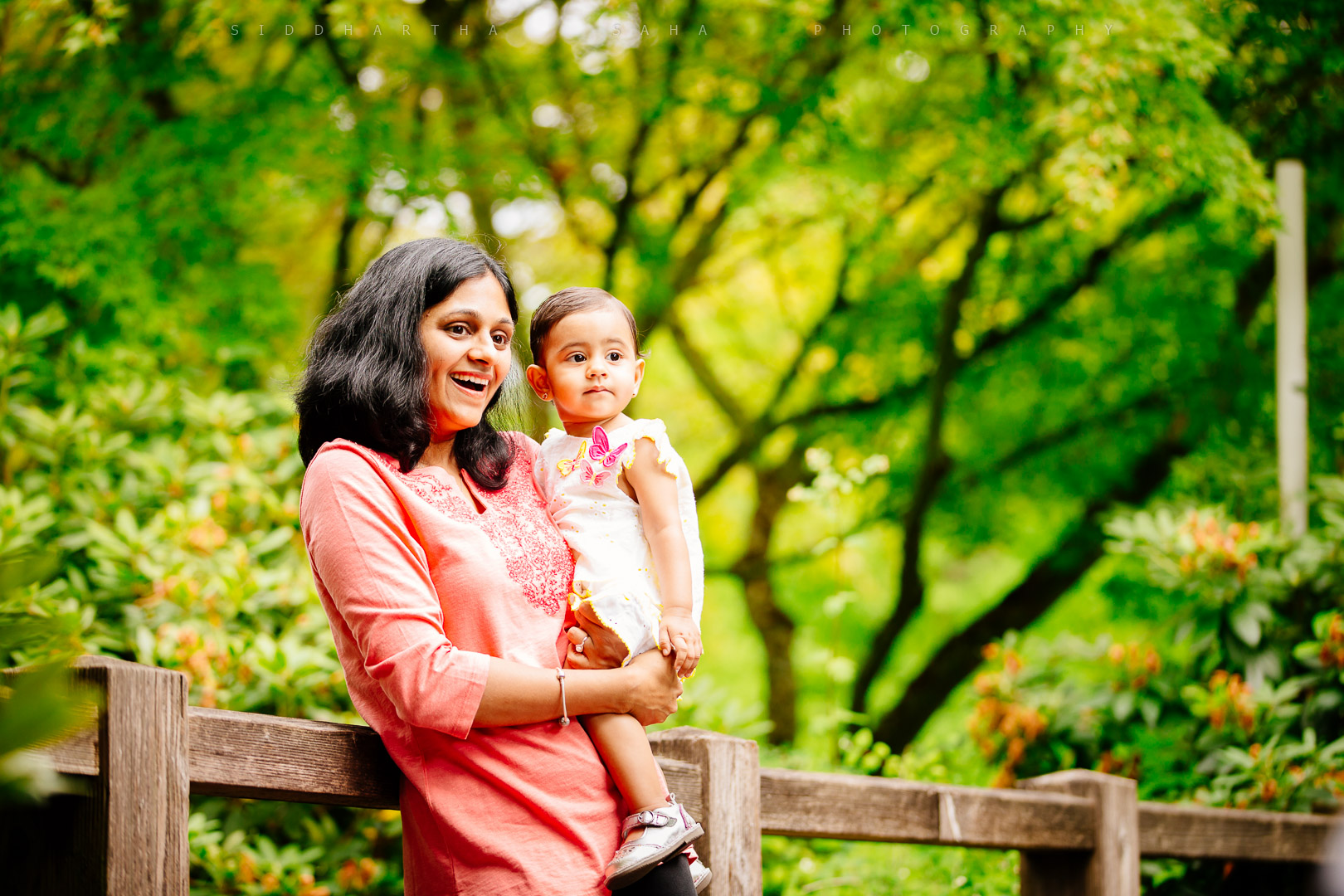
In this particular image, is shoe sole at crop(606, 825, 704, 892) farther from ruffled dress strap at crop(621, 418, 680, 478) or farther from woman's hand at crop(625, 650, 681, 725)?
ruffled dress strap at crop(621, 418, 680, 478)

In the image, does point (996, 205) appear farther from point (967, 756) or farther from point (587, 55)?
point (967, 756)

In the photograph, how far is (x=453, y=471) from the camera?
173 cm

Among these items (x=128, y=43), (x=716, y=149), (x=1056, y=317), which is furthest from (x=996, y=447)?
(x=128, y=43)

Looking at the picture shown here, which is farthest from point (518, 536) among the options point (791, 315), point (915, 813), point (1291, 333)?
point (791, 315)

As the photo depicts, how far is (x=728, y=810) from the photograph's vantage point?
197 cm

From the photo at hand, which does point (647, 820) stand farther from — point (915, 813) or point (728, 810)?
point (915, 813)

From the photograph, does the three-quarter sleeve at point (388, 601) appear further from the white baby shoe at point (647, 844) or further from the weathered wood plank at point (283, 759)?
the white baby shoe at point (647, 844)

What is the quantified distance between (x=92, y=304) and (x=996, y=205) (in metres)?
4.70

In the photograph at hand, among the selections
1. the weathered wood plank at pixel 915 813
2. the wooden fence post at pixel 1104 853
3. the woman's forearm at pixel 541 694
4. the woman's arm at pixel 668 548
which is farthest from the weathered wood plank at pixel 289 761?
the wooden fence post at pixel 1104 853

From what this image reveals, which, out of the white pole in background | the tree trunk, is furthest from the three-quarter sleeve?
the tree trunk

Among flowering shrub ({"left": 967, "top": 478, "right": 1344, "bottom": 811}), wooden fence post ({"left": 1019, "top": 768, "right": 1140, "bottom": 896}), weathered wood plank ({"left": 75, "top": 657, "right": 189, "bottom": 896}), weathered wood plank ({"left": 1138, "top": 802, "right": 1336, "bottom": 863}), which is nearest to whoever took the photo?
weathered wood plank ({"left": 75, "top": 657, "right": 189, "bottom": 896})

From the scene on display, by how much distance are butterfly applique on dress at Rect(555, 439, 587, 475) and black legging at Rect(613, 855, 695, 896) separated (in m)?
0.65

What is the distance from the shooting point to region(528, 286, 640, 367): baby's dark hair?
6.01ft

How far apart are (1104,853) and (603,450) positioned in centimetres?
179
